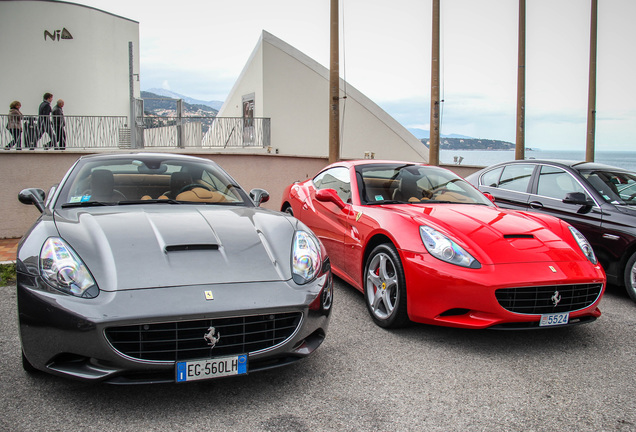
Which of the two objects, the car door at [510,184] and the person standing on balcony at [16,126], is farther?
the person standing on balcony at [16,126]

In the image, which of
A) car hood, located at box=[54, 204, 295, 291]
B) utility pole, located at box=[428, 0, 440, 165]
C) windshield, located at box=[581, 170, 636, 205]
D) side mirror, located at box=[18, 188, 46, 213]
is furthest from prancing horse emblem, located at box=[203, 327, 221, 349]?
utility pole, located at box=[428, 0, 440, 165]

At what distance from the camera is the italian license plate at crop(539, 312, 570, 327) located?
3.70m

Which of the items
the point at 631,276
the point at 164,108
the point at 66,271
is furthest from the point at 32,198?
the point at 164,108

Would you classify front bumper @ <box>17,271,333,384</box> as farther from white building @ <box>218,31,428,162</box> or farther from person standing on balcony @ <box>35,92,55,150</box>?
white building @ <box>218,31,428,162</box>

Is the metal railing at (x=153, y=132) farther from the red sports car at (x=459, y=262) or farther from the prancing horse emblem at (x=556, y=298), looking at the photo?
the prancing horse emblem at (x=556, y=298)

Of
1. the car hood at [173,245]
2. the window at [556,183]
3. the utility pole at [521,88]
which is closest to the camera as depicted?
the car hood at [173,245]

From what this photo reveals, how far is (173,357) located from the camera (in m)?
2.64

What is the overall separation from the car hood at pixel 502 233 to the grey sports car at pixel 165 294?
3.94 feet

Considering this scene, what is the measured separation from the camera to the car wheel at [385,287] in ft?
13.1

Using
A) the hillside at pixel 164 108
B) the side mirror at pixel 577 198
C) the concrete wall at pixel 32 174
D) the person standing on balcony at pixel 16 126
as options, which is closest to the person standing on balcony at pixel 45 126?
the person standing on balcony at pixel 16 126

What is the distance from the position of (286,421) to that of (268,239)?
3.68ft

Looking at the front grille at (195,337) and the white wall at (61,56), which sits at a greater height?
the white wall at (61,56)

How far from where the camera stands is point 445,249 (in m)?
3.87

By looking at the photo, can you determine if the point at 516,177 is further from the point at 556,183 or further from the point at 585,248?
the point at 585,248
